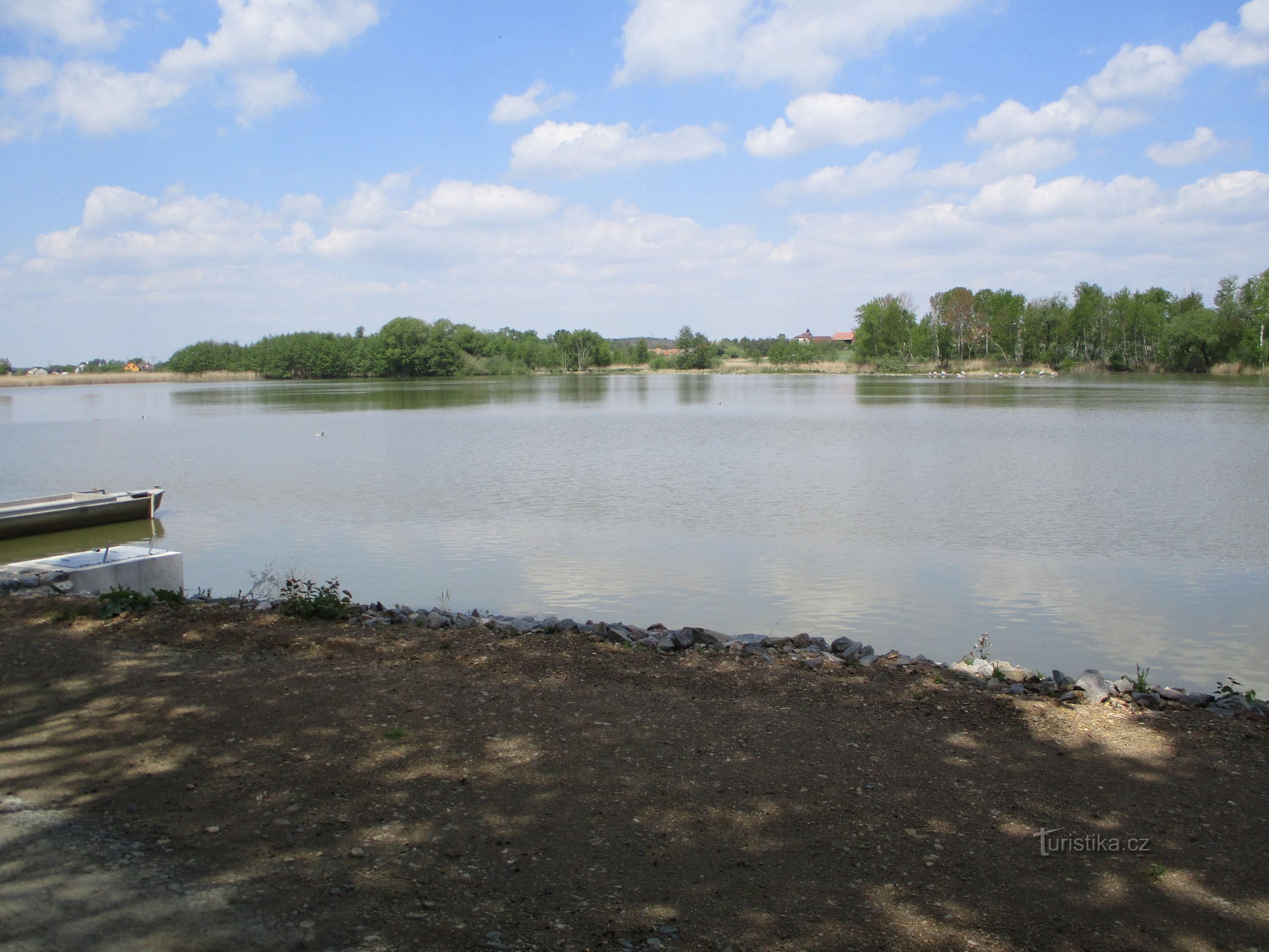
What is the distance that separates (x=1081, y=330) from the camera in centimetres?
10138

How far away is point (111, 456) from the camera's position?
1062 inches

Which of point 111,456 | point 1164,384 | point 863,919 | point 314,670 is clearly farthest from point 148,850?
point 1164,384

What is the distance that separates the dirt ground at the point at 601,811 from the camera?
303 cm

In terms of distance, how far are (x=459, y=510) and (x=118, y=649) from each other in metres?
9.87

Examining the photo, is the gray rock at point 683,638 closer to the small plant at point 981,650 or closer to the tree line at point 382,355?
the small plant at point 981,650

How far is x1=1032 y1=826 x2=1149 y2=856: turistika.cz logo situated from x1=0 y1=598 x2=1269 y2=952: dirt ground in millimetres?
26

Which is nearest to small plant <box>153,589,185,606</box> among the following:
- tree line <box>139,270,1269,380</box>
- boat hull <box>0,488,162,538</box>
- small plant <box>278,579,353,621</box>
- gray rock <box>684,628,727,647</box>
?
small plant <box>278,579,353,621</box>

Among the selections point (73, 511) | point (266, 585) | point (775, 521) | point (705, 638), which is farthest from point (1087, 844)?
point (73, 511)

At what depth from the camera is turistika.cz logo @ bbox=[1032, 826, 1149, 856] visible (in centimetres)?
355

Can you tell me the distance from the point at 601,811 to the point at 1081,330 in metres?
112

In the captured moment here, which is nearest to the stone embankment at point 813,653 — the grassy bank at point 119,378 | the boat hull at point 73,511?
the boat hull at point 73,511

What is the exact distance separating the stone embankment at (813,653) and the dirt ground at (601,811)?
0.22 m

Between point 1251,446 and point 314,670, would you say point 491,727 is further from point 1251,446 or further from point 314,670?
point 1251,446

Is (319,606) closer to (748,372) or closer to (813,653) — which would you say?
(813,653)
